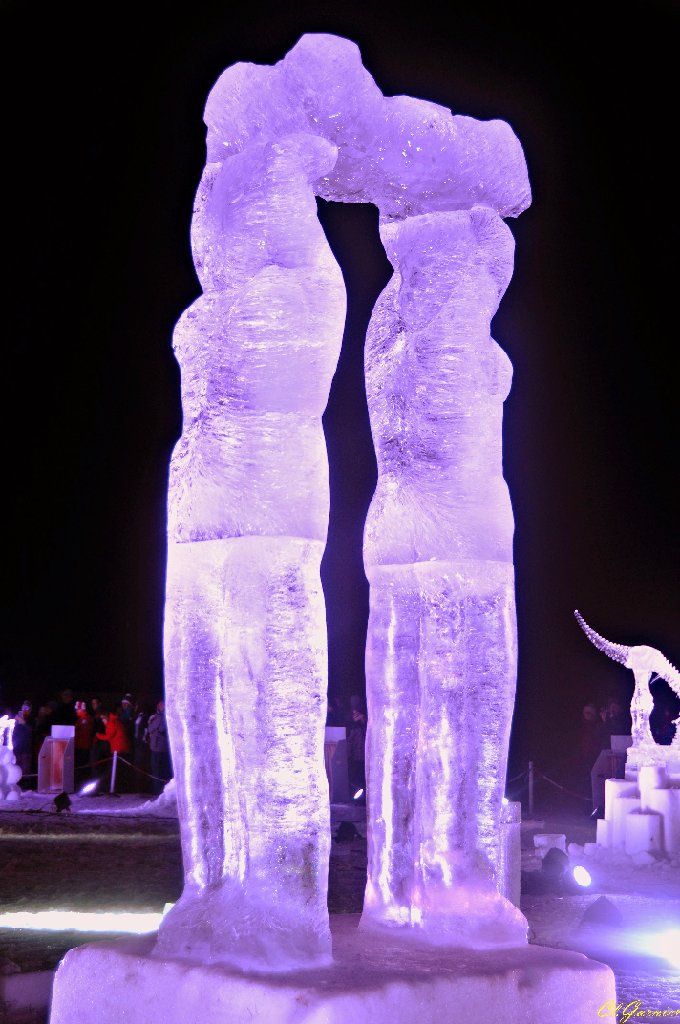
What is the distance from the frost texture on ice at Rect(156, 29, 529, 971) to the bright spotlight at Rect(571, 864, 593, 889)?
6347 mm

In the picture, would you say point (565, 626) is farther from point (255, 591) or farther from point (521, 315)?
point (255, 591)

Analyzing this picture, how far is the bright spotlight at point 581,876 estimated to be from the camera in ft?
31.6

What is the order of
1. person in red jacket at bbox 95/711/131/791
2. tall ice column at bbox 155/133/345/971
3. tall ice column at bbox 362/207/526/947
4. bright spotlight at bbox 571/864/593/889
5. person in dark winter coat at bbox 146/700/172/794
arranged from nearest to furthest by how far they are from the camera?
tall ice column at bbox 155/133/345/971, tall ice column at bbox 362/207/526/947, bright spotlight at bbox 571/864/593/889, person in dark winter coat at bbox 146/700/172/794, person in red jacket at bbox 95/711/131/791

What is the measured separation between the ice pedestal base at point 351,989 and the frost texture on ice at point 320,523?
0.41 feet

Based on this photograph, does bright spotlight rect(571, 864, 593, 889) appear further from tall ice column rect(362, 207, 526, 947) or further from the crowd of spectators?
the crowd of spectators

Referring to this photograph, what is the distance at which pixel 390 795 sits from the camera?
384cm

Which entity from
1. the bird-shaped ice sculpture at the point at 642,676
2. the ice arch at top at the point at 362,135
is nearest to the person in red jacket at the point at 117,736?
the bird-shaped ice sculpture at the point at 642,676

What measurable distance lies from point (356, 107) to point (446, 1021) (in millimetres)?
2711

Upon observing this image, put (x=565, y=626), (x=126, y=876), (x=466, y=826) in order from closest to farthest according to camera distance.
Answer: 1. (x=466, y=826)
2. (x=126, y=876)
3. (x=565, y=626)

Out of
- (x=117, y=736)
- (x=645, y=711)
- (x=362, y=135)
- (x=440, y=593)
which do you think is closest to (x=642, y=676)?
(x=645, y=711)

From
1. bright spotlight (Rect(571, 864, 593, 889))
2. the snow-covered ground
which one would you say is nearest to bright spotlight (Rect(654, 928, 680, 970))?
the snow-covered ground

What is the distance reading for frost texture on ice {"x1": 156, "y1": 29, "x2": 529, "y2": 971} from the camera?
3244 mm

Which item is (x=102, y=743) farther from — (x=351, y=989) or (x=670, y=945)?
(x=351, y=989)

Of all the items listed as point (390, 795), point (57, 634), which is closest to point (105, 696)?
point (57, 634)
